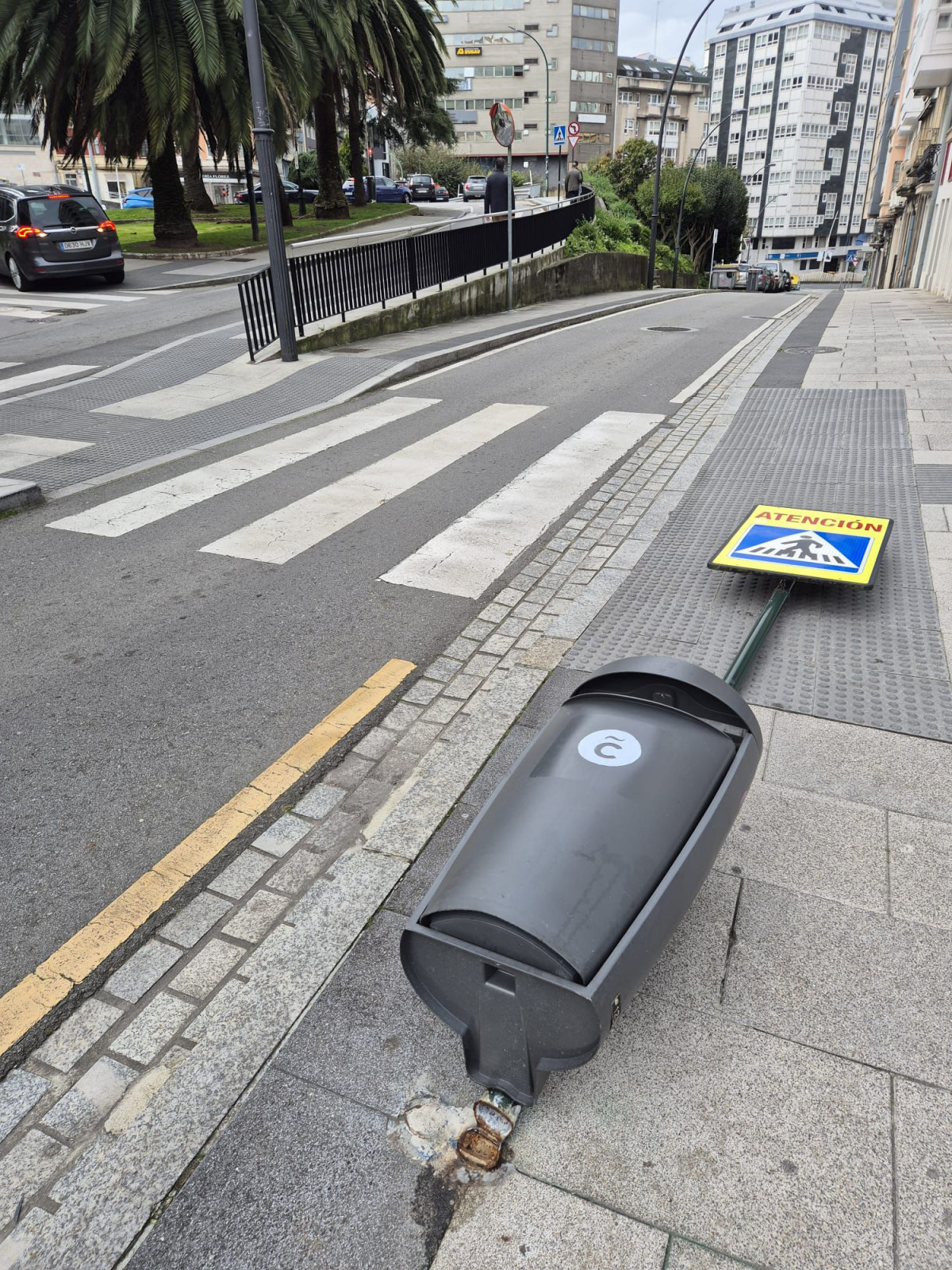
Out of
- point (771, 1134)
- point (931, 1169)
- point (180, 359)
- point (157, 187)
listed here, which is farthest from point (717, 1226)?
point (157, 187)

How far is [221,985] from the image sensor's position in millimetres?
2834

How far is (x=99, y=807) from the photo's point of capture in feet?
12.2

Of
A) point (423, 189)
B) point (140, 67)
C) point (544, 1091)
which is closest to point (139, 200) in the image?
point (423, 189)

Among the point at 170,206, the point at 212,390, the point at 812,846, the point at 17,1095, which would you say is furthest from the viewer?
the point at 170,206

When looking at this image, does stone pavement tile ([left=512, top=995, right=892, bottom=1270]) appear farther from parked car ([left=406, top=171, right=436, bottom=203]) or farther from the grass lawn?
parked car ([left=406, top=171, right=436, bottom=203])

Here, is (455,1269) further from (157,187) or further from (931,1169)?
(157,187)

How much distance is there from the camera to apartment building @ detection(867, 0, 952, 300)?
93.5 ft

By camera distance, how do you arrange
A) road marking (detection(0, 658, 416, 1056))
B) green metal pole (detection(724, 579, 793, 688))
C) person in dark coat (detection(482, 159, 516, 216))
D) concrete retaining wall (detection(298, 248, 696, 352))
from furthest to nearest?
1. person in dark coat (detection(482, 159, 516, 216))
2. concrete retaining wall (detection(298, 248, 696, 352))
3. green metal pole (detection(724, 579, 793, 688))
4. road marking (detection(0, 658, 416, 1056))

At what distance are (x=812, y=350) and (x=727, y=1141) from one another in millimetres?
14499

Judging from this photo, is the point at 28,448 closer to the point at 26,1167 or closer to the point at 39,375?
the point at 39,375

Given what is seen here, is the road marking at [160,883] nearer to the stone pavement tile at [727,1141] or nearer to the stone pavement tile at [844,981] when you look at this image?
the stone pavement tile at [727,1141]

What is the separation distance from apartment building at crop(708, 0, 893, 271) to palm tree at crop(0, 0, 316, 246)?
10282 centimetres

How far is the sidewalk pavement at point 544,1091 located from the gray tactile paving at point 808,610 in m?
0.06

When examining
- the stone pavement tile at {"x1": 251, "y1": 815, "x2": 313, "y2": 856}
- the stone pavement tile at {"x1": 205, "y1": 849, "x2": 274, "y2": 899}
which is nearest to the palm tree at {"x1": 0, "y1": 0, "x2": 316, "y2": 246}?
the stone pavement tile at {"x1": 251, "y1": 815, "x2": 313, "y2": 856}
